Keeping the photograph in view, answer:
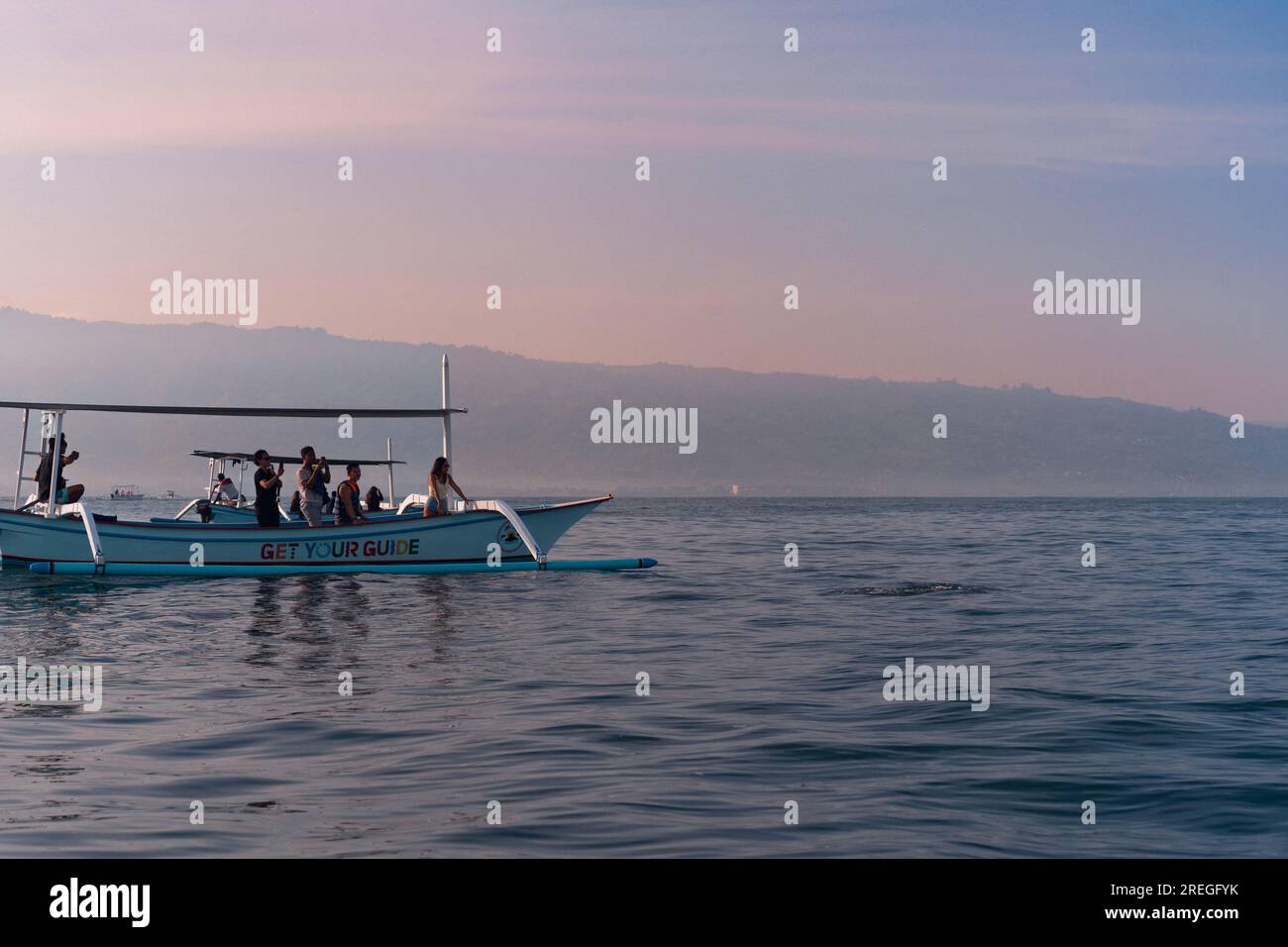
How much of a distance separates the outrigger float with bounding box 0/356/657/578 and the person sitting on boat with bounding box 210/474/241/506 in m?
11.2

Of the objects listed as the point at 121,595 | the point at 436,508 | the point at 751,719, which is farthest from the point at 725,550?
the point at 751,719

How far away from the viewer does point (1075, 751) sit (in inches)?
430

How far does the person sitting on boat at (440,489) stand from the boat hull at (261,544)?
1.36 ft

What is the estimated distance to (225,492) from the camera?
41.7m

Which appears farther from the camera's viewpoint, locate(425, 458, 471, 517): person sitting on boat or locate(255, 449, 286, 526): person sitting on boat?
locate(255, 449, 286, 526): person sitting on boat

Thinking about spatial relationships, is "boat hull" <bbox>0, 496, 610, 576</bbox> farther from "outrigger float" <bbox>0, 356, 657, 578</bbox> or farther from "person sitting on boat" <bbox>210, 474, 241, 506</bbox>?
"person sitting on boat" <bbox>210, 474, 241, 506</bbox>

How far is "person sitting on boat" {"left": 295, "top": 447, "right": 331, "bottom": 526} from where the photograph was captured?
94.2 ft
